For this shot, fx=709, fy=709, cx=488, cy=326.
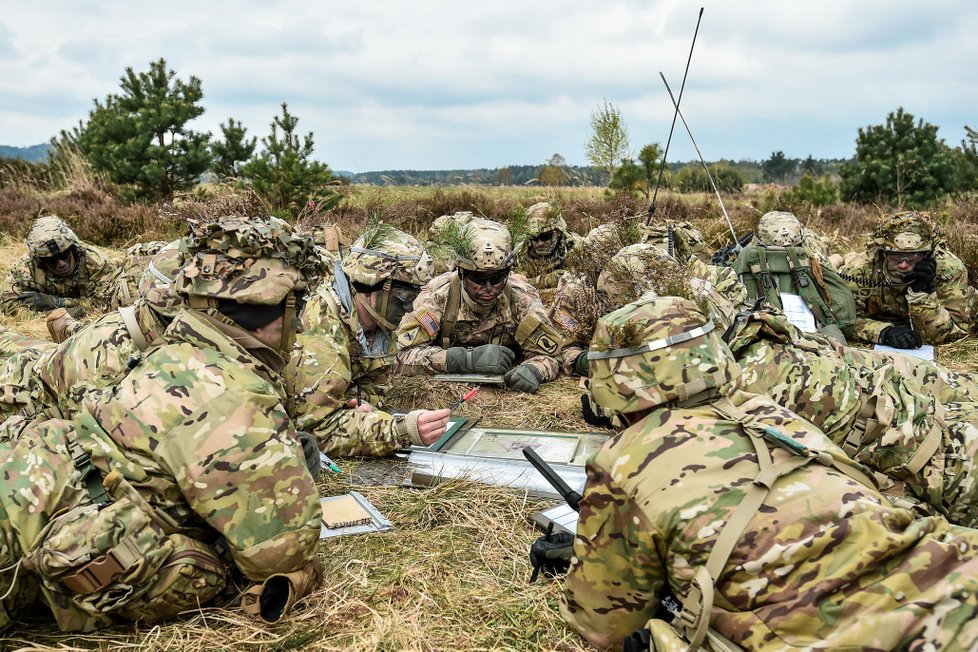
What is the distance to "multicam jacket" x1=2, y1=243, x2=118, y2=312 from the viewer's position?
9.09 metres

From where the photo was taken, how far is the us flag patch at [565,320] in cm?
639

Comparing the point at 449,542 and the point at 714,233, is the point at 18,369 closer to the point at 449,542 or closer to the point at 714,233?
the point at 449,542

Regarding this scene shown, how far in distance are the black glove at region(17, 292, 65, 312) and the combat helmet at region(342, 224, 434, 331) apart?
6.15 m

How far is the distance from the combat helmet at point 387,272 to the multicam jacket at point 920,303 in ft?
15.7

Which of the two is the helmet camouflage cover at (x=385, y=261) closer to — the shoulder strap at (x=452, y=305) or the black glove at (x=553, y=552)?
the shoulder strap at (x=452, y=305)

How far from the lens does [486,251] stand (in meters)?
5.73

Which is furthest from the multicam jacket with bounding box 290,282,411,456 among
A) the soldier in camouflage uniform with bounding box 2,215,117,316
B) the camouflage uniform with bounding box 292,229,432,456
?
the soldier in camouflage uniform with bounding box 2,215,117,316

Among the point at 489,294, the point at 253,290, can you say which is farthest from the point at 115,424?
the point at 489,294

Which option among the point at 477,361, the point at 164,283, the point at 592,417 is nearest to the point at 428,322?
the point at 477,361

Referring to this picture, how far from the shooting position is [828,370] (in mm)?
3559

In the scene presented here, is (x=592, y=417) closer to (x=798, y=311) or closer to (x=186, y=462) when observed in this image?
(x=798, y=311)

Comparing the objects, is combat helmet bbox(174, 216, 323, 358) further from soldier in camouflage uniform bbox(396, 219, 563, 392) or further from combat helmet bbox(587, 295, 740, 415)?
soldier in camouflage uniform bbox(396, 219, 563, 392)

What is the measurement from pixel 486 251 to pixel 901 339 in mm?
4064

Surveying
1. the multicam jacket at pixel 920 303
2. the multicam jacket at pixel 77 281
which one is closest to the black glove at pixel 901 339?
the multicam jacket at pixel 920 303
